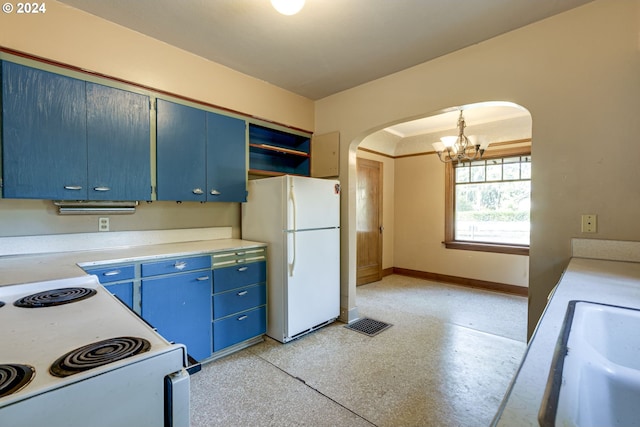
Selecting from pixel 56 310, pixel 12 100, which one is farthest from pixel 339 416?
pixel 12 100

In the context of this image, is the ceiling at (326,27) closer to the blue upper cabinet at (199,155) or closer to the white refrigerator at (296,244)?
the blue upper cabinet at (199,155)

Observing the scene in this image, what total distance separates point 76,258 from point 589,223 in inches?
135

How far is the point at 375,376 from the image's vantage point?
87.2 inches

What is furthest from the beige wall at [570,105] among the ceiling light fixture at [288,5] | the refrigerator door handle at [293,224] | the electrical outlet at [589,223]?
the refrigerator door handle at [293,224]

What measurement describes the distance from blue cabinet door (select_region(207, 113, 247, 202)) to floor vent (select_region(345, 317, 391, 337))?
179 cm

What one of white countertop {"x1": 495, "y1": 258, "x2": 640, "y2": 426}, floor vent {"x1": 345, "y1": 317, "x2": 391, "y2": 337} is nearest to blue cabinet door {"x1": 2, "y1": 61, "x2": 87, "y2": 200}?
white countertop {"x1": 495, "y1": 258, "x2": 640, "y2": 426}

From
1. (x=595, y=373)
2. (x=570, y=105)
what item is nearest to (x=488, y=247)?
(x=570, y=105)

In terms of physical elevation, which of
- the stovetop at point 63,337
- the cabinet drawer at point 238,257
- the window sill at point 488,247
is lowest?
the window sill at point 488,247

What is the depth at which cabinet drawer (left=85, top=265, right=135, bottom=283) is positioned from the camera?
6.12 ft

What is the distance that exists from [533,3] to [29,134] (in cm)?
335

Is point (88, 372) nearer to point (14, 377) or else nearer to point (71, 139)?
point (14, 377)

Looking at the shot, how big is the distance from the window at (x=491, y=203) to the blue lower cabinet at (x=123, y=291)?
4.51m

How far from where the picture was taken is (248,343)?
106 inches

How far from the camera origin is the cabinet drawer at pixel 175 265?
82.0 inches
